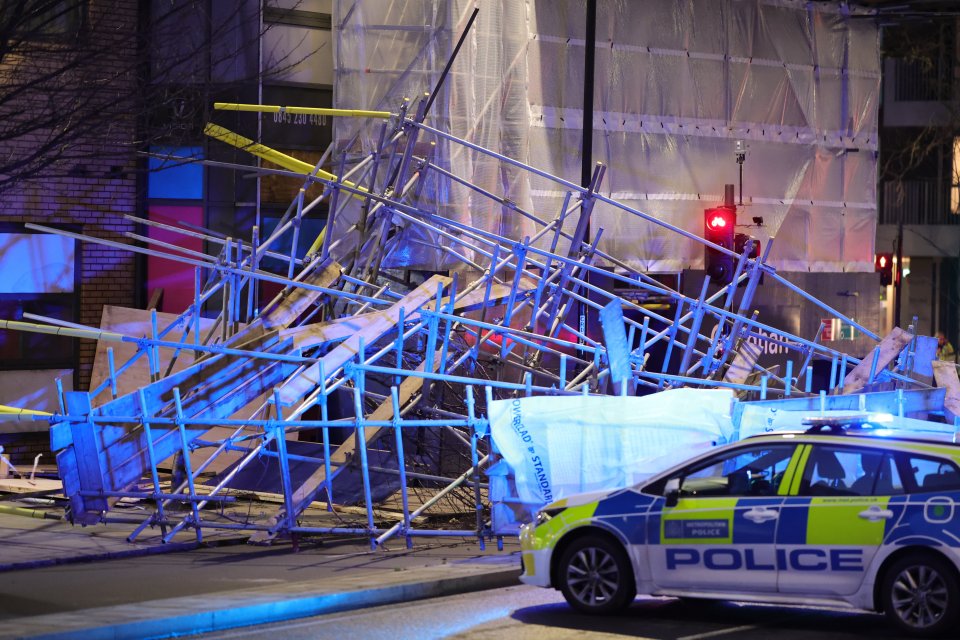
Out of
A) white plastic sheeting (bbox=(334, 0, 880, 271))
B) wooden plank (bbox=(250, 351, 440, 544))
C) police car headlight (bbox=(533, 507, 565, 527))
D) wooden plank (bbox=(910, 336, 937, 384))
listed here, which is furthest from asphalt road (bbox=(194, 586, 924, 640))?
white plastic sheeting (bbox=(334, 0, 880, 271))

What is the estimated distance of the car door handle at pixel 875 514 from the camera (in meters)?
9.19

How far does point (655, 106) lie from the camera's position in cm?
2598

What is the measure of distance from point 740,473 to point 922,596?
1.47 m

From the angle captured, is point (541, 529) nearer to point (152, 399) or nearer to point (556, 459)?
point (556, 459)

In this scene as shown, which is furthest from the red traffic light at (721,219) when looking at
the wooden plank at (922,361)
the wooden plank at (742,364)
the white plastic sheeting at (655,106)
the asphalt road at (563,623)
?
the asphalt road at (563,623)

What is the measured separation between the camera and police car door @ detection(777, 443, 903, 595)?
923 centimetres

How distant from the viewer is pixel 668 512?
9.87m

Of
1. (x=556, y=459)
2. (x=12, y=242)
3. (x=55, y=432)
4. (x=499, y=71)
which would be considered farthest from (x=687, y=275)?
(x=55, y=432)

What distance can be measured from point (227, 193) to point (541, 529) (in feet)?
41.8

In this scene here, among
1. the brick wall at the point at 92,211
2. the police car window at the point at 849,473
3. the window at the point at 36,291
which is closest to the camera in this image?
the police car window at the point at 849,473

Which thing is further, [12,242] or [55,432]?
[12,242]

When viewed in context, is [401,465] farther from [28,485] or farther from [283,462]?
[28,485]

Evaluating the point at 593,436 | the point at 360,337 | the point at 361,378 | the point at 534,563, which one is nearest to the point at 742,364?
the point at 593,436

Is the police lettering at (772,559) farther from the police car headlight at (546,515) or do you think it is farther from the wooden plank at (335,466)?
the wooden plank at (335,466)
